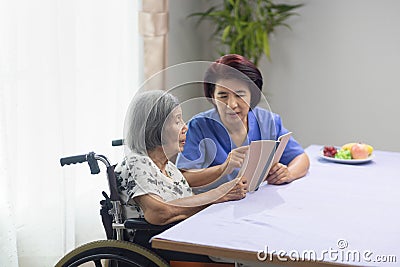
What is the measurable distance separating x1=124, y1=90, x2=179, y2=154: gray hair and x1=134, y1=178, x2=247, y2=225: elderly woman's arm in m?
0.16

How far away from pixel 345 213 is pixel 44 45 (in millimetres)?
1382

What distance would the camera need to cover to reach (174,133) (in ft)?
6.74

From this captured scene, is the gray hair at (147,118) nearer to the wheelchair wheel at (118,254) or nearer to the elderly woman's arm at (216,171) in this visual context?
the elderly woman's arm at (216,171)

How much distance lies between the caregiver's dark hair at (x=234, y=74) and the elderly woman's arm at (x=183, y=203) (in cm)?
30

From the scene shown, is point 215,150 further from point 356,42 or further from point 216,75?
point 356,42

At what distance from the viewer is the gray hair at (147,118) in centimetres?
202

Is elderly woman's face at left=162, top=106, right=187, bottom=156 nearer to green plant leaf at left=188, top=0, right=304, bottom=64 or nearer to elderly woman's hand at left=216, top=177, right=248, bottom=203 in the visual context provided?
elderly woman's hand at left=216, top=177, right=248, bottom=203

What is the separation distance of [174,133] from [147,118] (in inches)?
3.9

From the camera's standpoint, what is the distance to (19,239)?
8.75ft

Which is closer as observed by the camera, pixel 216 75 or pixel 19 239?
pixel 216 75

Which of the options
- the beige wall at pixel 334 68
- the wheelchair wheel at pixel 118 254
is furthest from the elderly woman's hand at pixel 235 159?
the beige wall at pixel 334 68

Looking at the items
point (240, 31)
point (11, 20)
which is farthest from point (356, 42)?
point (11, 20)

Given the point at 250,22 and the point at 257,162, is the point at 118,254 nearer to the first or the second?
the point at 257,162

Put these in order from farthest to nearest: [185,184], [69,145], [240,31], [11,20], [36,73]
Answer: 1. [240,31]
2. [69,145]
3. [36,73]
4. [11,20]
5. [185,184]
